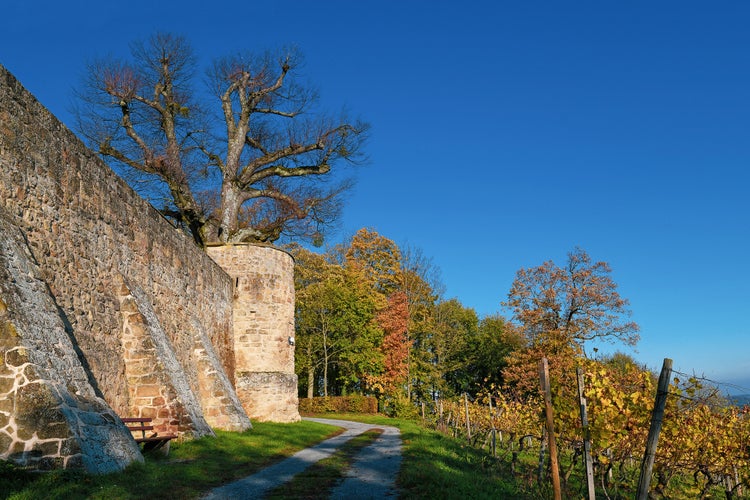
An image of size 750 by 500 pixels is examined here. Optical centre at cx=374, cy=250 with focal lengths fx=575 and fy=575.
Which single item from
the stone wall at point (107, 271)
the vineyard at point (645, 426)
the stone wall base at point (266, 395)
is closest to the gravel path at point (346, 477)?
the stone wall at point (107, 271)

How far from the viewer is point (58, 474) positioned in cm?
542

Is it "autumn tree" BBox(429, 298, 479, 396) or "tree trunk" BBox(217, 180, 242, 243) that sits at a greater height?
"tree trunk" BBox(217, 180, 242, 243)

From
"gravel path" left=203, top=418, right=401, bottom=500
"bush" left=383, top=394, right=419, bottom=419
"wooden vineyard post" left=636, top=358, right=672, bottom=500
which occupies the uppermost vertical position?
"wooden vineyard post" left=636, top=358, right=672, bottom=500

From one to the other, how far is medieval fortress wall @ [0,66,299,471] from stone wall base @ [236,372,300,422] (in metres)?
0.03

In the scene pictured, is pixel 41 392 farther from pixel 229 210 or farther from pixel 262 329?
pixel 229 210

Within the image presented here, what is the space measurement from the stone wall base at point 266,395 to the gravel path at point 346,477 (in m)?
5.29

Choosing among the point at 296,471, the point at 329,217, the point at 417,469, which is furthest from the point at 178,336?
the point at 329,217

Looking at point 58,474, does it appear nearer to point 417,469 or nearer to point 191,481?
point 191,481

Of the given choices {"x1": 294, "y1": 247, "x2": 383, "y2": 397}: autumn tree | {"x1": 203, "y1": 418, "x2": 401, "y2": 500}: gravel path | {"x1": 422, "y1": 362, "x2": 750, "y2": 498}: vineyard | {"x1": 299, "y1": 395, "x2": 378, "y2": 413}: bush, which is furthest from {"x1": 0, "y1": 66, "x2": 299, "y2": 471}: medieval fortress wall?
{"x1": 294, "y1": 247, "x2": 383, "y2": 397}: autumn tree

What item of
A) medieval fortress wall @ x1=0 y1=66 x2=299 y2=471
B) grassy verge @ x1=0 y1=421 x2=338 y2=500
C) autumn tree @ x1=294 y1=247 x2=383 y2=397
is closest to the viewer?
grassy verge @ x1=0 y1=421 x2=338 y2=500

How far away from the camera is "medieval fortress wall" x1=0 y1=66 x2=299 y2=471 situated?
5758 millimetres

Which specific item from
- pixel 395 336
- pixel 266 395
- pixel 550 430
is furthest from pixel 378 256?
pixel 550 430

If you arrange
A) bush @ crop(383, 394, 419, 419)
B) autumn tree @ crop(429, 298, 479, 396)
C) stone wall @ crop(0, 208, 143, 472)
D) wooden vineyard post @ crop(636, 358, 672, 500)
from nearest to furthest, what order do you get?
wooden vineyard post @ crop(636, 358, 672, 500) → stone wall @ crop(0, 208, 143, 472) → bush @ crop(383, 394, 419, 419) → autumn tree @ crop(429, 298, 479, 396)

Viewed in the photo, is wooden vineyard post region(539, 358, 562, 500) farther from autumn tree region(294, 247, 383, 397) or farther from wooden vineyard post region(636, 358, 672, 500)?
autumn tree region(294, 247, 383, 397)
